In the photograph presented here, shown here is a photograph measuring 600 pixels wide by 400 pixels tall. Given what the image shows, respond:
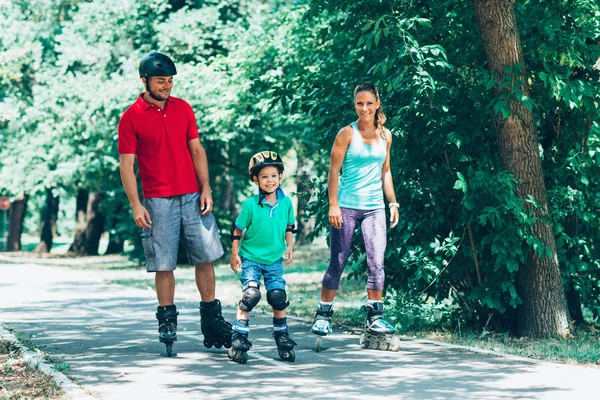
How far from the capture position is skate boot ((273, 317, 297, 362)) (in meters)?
7.49

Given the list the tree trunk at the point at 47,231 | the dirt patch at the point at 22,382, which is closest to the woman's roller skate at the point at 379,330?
the dirt patch at the point at 22,382

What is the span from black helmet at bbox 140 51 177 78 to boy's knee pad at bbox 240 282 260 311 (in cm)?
175

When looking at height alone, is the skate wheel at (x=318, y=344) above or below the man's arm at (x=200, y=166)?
below

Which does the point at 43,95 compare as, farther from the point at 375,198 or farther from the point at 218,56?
the point at 375,198

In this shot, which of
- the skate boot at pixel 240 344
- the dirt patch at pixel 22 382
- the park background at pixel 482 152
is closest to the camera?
the dirt patch at pixel 22 382

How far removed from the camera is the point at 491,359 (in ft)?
24.6

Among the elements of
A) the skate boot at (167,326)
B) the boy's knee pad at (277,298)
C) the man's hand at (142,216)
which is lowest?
the skate boot at (167,326)

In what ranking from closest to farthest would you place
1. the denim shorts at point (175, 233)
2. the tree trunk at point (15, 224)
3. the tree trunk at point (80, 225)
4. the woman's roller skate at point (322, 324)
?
the denim shorts at point (175, 233) → the woman's roller skate at point (322, 324) → the tree trunk at point (80, 225) → the tree trunk at point (15, 224)

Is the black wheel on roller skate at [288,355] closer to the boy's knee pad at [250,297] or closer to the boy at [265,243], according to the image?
the boy at [265,243]

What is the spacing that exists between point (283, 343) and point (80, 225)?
103ft

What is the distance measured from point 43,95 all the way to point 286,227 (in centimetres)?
1984

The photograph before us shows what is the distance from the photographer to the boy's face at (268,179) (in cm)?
757

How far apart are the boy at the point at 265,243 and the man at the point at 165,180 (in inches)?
14.3

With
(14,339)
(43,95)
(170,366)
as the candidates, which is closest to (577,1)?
(170,366)
